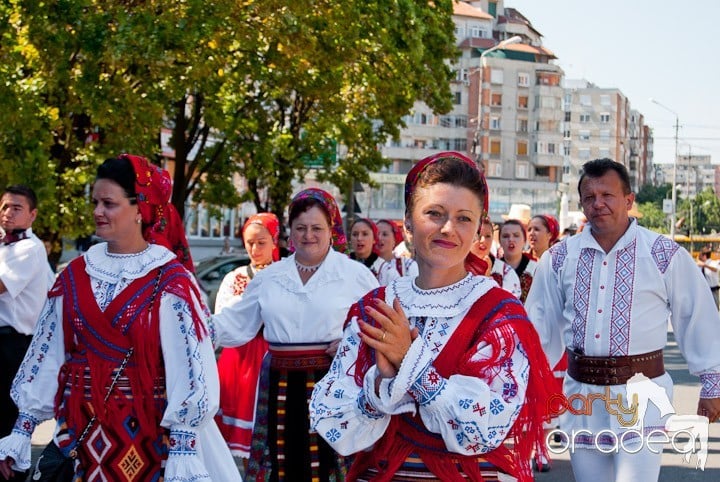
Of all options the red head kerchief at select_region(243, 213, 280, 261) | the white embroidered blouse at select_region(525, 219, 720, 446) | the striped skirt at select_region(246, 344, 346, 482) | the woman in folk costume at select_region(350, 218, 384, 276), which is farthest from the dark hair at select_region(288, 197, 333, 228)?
the woman in folk costume at select_region(350, 218, 384, 276)

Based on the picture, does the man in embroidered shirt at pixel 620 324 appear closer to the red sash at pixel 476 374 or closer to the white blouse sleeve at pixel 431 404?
the red sash at pixel 476 374

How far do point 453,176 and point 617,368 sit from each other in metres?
2.49

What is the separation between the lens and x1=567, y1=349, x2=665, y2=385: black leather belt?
5.64 metres

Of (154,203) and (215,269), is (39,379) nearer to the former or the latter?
(154,203)

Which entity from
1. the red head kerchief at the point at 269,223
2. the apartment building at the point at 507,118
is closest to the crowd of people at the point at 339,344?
the red head kerchief at the point at 269,223

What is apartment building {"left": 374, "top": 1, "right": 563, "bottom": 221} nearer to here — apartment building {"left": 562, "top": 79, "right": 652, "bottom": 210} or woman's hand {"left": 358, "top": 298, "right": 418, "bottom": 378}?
apartment building {"left": 562, "top": 79, "right": 652, "bottom": 210}

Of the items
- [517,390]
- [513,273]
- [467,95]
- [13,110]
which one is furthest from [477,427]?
[467,95]

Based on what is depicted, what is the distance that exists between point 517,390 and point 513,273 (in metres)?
6.61

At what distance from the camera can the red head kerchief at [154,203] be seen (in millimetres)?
4695

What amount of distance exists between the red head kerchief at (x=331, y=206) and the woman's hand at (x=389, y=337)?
363 centimetres

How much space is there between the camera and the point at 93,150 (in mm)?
13711

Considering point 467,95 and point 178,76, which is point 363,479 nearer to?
point 178,76

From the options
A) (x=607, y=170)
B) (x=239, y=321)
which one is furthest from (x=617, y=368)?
(x=239, y=321)

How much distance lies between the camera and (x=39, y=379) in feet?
15.2
